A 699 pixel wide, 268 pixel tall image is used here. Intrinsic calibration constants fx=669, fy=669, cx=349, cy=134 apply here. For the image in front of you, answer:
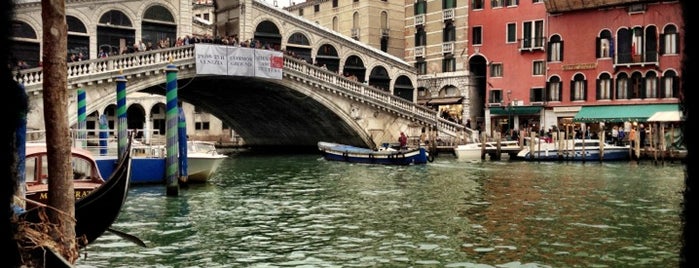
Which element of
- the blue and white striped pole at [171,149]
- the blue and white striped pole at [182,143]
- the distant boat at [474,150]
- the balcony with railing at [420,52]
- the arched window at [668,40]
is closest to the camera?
the blue and white striped pole at [171,149]

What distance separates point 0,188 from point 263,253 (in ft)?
22.7

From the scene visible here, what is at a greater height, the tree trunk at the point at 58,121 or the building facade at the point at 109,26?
the building facade at the point at 109,26

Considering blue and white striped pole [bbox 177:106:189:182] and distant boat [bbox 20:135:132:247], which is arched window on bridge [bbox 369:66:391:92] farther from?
distant boat [bbox 20:135:132:247]

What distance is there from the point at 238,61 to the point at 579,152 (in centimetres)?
1341

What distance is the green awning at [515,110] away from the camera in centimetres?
3247

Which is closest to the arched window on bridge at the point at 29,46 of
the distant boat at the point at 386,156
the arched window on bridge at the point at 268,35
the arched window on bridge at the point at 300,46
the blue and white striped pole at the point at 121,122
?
the blue and white striped pole at the point at 121,122

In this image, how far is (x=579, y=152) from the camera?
2522 centimetres

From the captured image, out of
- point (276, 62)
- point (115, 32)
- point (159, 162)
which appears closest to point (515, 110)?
point (276, 62)

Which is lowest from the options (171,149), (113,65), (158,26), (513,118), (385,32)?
(171,149)

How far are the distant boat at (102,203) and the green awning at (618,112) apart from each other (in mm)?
25108

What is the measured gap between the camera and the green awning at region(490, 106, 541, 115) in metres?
32.5

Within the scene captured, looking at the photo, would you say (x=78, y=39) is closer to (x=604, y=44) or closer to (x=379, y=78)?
(x=379, y=78)

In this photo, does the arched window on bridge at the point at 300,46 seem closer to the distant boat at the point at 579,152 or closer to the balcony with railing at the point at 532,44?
the balcony with railing at the point at 532,44

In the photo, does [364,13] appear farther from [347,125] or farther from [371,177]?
[371,177]
